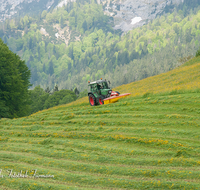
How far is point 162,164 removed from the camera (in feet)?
30.3

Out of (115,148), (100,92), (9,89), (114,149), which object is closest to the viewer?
(114,149)

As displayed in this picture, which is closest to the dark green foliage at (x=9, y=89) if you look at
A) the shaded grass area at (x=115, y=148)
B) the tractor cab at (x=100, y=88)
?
the shaded grass area at (x=115, y=148)

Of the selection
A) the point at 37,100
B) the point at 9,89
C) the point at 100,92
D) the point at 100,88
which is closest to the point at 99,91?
the point at 100,92

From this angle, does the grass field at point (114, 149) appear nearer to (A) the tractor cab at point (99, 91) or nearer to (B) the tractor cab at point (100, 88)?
(A) the tractor cab at point (99, 91)

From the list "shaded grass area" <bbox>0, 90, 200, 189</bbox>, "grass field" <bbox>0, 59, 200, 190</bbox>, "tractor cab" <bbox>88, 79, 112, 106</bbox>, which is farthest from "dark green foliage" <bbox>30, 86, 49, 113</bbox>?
"grass field" <bbox>0, 59, 200, 190</bbox>

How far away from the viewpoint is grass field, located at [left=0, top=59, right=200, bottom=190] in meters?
8.06

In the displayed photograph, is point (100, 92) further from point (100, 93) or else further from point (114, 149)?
point (114, 149)

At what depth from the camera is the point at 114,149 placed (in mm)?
11297

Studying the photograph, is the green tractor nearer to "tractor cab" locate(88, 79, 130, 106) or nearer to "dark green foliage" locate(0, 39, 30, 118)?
"tractor cab" locate(88, 79, 130, 106)

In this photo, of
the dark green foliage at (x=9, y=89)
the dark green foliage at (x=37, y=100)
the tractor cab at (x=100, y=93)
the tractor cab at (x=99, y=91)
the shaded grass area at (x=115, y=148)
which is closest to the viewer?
the shaded grass area at (x=115, y=148)

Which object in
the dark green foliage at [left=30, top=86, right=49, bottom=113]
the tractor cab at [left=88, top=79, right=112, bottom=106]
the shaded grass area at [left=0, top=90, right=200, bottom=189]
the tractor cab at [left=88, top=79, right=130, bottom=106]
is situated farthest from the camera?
the dark green foliage at [left=30, top=86, right=49, bottom=113]

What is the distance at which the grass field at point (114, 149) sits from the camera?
8065 mm

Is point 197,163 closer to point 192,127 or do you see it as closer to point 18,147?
point 192,127

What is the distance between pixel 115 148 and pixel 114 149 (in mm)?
155
